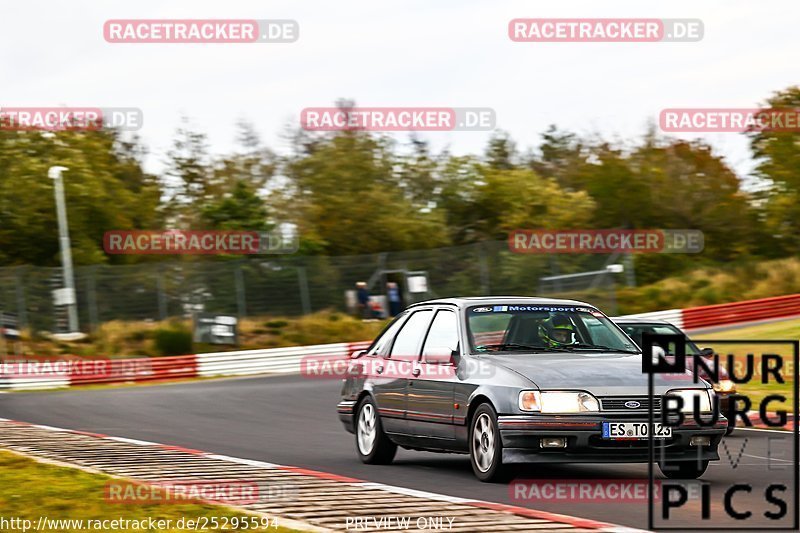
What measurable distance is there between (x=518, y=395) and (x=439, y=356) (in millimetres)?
1526

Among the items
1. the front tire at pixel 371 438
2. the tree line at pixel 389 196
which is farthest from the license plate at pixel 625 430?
the tree line at pixel 389 196

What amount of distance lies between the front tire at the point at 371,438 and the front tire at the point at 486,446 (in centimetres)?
173

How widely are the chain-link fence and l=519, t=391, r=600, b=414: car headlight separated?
27.6 metres

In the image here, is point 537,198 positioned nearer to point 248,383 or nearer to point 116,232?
point 116,232

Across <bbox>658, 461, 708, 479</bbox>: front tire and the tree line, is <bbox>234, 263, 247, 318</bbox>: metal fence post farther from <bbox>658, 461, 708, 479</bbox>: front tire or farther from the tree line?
<bbox>658, 461, 708, 479</bbox>: front tire

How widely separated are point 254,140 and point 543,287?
27.9 metres

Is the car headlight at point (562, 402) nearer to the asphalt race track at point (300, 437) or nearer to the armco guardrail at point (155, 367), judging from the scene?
the asphalt race track at point (300, 437)

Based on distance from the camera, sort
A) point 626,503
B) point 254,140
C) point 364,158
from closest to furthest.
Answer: point 626,503, point 364,158, point 254,140

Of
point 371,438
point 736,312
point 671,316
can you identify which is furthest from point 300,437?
point 736,312

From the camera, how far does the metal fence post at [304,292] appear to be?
3881 cm

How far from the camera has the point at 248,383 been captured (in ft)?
95.7

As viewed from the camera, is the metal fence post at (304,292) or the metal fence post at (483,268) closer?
the metal fence post at (304,292)

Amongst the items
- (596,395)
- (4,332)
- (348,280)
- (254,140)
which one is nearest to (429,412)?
(596,395)

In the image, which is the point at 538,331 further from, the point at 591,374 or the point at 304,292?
the point at 304,292
